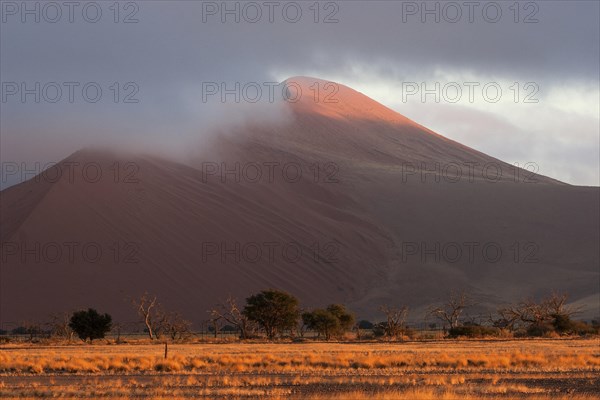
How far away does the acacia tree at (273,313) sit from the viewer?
199 feet

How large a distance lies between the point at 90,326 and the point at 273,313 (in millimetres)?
11356

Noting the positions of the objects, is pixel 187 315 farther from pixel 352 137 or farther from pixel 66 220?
pixel 352 137

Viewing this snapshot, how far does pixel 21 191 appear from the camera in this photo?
11131 centimetres

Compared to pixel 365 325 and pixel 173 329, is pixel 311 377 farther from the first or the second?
pixel 365 325

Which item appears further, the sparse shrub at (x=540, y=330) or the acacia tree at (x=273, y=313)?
the acacia tree at (x=273, y=313)

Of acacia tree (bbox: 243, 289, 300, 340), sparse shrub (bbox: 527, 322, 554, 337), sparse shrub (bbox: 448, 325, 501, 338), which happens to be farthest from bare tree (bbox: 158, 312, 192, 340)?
sparse shrub (bbox: 527, 322, 554, 337)

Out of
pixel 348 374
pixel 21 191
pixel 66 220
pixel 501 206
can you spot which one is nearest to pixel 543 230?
pixel 501 206

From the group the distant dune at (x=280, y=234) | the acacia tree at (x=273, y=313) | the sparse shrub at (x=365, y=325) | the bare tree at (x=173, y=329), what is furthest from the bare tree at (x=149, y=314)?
the sparse shrub at (x=365, y=325)

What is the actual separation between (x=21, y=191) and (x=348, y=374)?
91814 mm

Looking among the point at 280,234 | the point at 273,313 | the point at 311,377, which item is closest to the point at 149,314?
the point at 273,313

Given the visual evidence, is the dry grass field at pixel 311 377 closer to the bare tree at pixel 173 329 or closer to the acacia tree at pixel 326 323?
the bare tree at pixel 173 329

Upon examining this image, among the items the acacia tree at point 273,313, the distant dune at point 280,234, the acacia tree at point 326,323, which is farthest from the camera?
the distant dune at point 280,234

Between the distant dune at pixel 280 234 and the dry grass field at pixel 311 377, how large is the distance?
172ft

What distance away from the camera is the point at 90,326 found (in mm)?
57906
